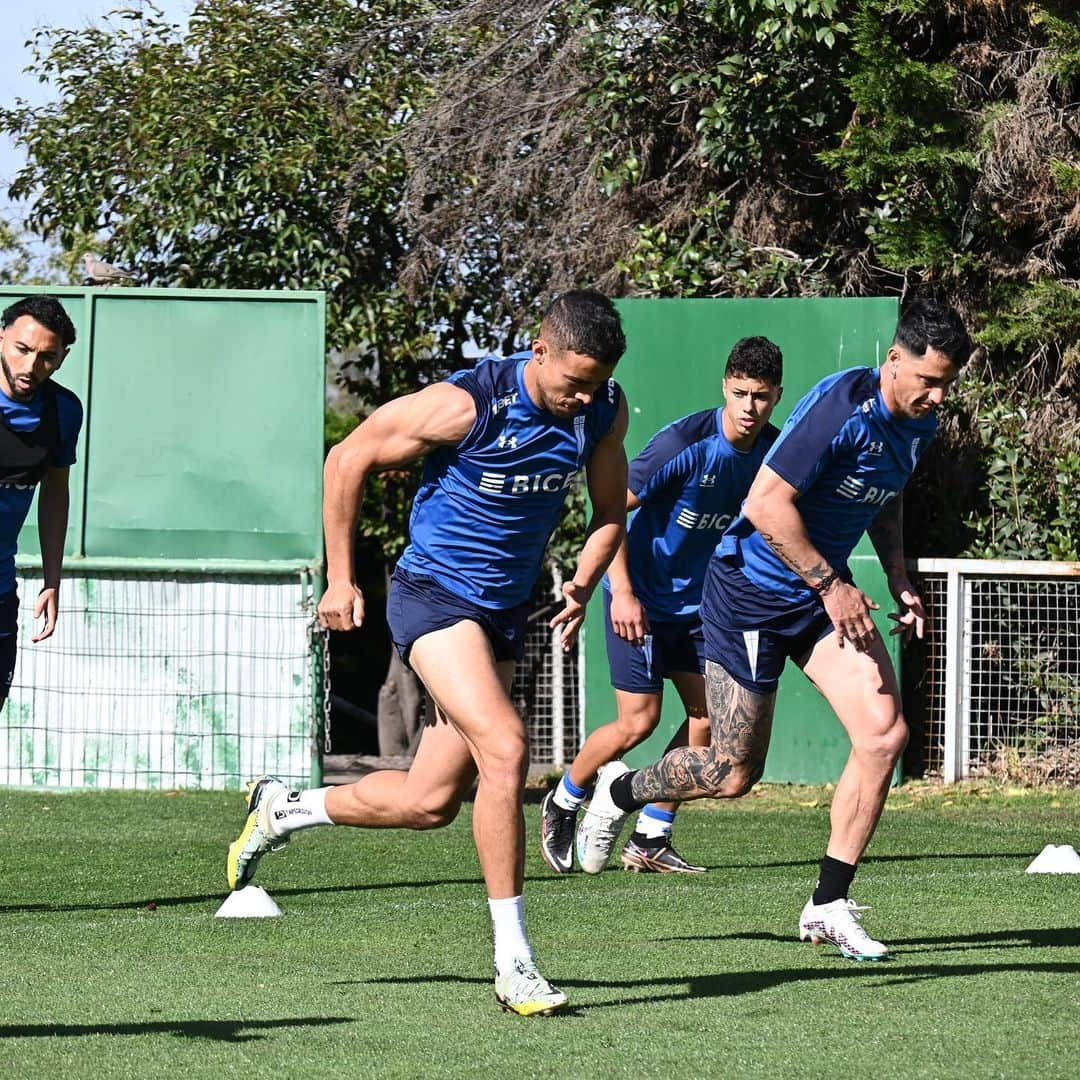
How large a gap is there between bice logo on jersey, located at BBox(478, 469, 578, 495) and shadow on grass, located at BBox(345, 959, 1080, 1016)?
149cm

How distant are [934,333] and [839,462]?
52 centimetres

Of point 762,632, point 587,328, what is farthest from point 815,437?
point 587,328

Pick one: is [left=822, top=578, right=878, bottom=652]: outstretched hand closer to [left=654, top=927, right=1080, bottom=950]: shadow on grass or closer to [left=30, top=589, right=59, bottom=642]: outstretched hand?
[left=654, top=927, right=1080, bottom=950]: shadow on grass

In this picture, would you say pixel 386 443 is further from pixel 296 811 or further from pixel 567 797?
pixel 567 797

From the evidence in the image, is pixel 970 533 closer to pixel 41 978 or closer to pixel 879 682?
pixel 879 682

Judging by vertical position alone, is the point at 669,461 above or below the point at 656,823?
above

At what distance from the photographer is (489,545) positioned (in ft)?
17.7

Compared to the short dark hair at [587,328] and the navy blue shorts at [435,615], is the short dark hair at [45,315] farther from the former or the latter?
the short dark hair at [587,328]

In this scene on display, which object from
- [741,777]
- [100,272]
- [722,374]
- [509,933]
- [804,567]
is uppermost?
[100,272]

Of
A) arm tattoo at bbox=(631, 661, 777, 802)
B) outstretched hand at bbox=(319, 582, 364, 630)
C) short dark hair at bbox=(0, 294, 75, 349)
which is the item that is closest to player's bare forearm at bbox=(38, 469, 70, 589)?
short dark hair at bbox=(0, 294, 75, 349)

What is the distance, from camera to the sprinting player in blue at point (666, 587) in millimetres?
7820

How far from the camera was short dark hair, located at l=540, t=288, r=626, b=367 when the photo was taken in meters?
5.04

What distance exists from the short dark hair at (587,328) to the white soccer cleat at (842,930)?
200cm

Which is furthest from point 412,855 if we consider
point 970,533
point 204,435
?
point 970,533
